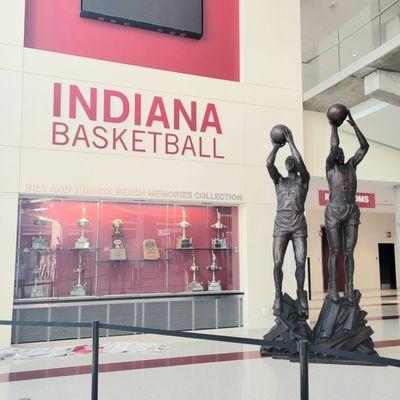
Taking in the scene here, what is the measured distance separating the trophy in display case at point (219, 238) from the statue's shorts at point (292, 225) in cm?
239

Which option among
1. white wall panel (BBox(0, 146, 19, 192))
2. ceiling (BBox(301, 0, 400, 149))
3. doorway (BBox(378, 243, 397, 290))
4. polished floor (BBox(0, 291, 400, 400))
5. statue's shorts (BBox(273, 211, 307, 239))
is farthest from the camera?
doorway (BBox(378, 243, 397, 290))

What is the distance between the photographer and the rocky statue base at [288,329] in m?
5.14

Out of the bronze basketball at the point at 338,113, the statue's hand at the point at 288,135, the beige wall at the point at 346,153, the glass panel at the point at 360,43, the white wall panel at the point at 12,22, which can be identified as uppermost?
the glass panel at the point at 360,43

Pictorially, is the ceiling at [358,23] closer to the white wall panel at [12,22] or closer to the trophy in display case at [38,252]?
the white wall panel at [12,22]

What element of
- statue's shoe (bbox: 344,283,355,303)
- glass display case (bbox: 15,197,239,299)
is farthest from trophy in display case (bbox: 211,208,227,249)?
statue's shoe (bbox: 344,283,355,303)

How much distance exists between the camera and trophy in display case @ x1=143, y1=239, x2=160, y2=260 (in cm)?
746

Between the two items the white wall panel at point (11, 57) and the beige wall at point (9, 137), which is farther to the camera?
the white wall panel at point (11, 57)

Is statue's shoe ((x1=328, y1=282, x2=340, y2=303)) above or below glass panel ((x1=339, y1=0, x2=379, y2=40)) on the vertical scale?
below

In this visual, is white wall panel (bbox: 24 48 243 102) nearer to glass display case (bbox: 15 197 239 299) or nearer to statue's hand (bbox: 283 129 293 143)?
glass display case (bbox: 15 197 239 299)

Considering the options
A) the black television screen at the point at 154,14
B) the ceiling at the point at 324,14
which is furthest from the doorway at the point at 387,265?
the black television screen at the point at 154,14

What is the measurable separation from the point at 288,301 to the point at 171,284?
8.19 ft

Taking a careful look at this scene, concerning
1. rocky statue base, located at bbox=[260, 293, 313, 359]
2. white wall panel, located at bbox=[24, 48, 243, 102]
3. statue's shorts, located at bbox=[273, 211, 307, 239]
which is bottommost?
rocky statue base, located at bbox=[260, 293, 313, 359]

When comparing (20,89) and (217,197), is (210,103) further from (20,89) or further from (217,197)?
(20,89)

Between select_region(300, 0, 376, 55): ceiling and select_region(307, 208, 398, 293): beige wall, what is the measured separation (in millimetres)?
6631
